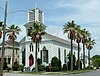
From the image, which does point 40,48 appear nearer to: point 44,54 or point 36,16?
point 44,54

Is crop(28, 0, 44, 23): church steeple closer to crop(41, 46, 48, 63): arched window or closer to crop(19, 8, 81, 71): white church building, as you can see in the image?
crop(19, 8, 81, 71): white church building

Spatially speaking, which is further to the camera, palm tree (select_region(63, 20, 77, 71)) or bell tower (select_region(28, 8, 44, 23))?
bell tower (select_region(28, 8, 44, 23))

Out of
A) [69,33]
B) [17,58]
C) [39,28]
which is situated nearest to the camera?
[39,28]

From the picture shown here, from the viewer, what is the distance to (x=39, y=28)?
2448 inches

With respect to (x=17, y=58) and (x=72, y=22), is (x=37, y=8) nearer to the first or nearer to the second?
(x=72, y=22)

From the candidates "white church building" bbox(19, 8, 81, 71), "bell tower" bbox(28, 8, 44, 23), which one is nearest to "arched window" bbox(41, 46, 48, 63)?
"white church building" bbox(19, 8, 81, 71)

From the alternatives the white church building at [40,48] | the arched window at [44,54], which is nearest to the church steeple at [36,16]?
the white church building at [40,48]

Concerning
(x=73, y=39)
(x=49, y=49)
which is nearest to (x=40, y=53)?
(x=49, y=49)

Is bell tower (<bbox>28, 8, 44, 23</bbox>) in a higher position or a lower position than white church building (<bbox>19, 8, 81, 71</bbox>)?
higher

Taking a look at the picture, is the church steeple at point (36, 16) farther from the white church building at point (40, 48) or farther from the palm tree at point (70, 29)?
the palm tree at point (70, 29)

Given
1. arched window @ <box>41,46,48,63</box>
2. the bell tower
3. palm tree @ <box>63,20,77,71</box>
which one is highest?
the bell tower

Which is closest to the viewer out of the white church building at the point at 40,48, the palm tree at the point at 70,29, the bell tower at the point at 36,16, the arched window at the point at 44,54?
the palm tree at the point at 70,29

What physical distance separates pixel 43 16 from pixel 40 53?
11.5m

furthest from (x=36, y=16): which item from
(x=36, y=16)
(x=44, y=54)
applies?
(x=44, y=54)
